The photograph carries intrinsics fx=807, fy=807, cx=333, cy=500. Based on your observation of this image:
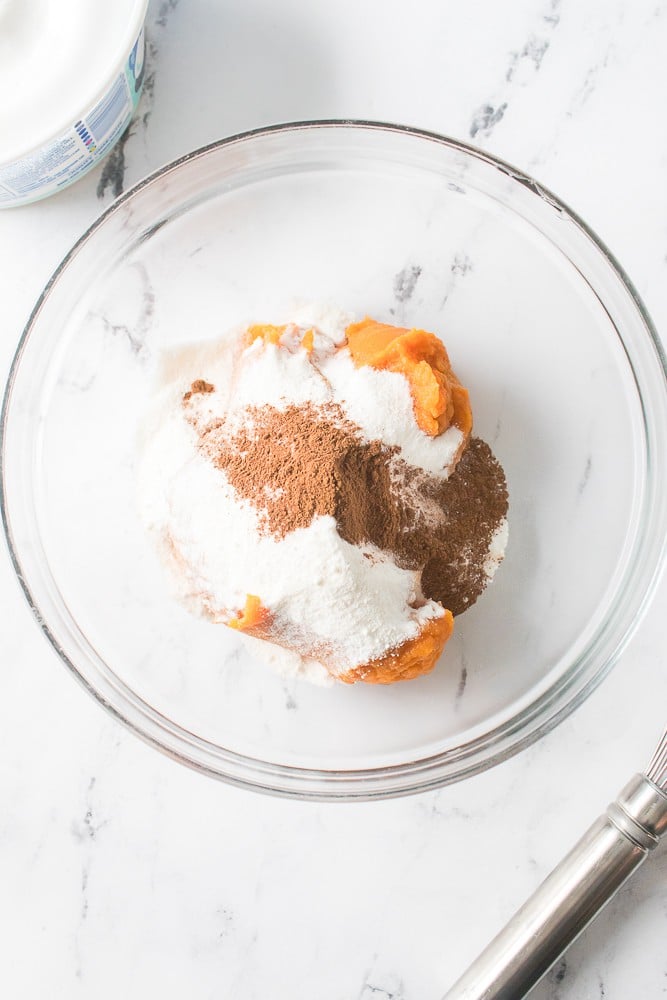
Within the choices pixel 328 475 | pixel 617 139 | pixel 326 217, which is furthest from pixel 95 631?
pixel 617 139

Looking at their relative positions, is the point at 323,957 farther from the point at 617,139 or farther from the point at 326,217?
the point at 617,139

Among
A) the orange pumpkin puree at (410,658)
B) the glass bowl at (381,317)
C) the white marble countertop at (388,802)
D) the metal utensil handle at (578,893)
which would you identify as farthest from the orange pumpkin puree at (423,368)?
the metal utensil handle at (578,893)

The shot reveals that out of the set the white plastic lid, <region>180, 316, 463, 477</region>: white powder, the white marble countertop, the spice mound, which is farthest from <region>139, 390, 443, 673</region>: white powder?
the white plastic lid

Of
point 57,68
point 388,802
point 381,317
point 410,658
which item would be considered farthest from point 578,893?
point 57,68

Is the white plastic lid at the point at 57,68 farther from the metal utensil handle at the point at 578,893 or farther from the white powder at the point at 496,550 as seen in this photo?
the metal utensil handle at the point at 578,893

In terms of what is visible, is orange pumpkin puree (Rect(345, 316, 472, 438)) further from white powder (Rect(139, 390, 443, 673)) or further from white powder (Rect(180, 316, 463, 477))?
white powder (Rect(139, 390, 443, 673))

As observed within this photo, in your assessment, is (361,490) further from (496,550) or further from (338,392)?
(496,550)
